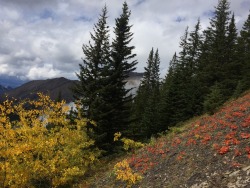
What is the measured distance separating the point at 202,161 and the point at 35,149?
9.40 meters

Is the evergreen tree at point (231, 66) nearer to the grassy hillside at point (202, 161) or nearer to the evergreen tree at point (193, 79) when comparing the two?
the evergreen tree at point (193, 79)

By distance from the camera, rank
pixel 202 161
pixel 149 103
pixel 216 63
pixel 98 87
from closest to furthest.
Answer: pixel 202 161 → pixel 98 87 → pixel 216 63 → pixel 149 103

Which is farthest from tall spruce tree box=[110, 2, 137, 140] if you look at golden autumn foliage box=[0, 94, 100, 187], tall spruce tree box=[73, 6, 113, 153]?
golden autumn foliage box=[0, 94, 100, 187]

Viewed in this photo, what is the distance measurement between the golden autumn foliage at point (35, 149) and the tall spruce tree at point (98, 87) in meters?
6.39

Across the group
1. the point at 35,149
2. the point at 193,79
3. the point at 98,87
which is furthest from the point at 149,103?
the point at 35,149

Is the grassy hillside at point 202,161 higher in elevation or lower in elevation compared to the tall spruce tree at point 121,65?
lower

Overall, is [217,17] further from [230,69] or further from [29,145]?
[29,145]

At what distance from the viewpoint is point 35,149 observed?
55.0 ft

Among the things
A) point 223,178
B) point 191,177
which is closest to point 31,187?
point 191,177

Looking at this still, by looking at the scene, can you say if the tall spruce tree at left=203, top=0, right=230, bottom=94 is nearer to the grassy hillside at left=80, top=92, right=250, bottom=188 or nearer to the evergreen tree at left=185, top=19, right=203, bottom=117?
the evergreen tree at left=185, top=19, right=203, bottom=117

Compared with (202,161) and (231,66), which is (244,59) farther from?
(202,161)

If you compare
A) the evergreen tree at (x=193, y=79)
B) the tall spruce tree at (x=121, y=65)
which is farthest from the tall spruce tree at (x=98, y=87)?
the evergreen tree at (x=193, y=79)

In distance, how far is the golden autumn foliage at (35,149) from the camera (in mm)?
15359

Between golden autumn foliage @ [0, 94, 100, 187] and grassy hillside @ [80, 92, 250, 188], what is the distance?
229cm
